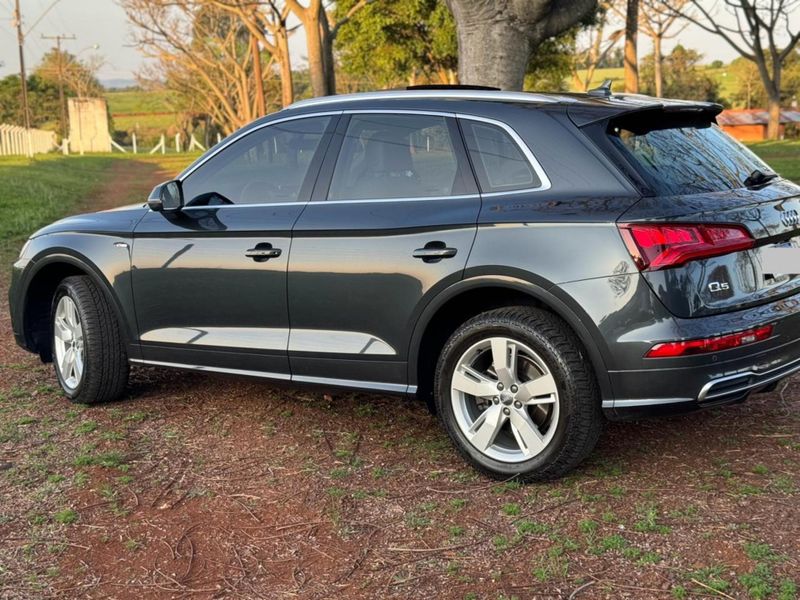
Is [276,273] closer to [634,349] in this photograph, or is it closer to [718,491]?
[634,349]

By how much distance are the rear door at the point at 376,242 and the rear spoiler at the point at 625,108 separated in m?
0.55

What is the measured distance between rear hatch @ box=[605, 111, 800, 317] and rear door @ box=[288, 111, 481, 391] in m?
0.75

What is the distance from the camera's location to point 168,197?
5.20 meters

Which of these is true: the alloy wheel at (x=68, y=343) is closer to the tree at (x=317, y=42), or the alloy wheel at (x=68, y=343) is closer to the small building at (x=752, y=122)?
the tree at (x=317, y=42)

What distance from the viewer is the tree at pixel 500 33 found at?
9164 millimetres

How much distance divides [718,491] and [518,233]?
1390mm

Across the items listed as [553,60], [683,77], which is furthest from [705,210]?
[683,77]

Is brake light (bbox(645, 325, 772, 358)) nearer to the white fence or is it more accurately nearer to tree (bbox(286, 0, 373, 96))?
tree (bbox(286, 0, 373, 96))

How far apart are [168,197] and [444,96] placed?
162 centimetres

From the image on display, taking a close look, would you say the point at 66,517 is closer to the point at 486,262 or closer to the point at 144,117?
the point at 486,262

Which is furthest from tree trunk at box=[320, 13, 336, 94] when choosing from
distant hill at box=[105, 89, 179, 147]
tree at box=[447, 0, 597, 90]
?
distant hill at box=[105, 89, 179, 147]

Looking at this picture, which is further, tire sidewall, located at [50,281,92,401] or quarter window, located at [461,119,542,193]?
tire sidewall, located at [50,281,92,401]

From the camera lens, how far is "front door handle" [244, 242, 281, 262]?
15.8 feet

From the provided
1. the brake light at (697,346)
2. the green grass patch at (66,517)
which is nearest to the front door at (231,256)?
the green grass patch at (66,517)
